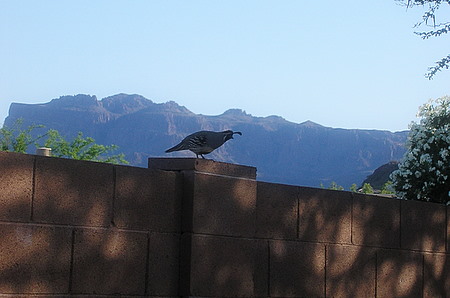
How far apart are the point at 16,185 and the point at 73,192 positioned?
0.43 m

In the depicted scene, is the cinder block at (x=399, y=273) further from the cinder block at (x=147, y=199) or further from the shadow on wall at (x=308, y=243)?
the cinder block at (x=147, y=199)

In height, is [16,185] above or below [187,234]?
above

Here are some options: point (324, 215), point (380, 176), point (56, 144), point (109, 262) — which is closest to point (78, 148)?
point (56, 144)

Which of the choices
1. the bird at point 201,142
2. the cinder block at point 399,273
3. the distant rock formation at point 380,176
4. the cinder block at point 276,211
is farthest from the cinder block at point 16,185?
the distant rock formation at point 380,176

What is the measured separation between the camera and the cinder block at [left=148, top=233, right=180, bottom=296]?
5852 mm

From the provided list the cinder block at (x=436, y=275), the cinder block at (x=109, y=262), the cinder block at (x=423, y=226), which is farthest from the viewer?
the cinder block at (x=436, y=275)

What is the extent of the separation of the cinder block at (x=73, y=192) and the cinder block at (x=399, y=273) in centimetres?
342

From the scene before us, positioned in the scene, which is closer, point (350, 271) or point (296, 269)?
point (296, 269)

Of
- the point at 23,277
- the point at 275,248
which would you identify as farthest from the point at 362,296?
the point at 23,277

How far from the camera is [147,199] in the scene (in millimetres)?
5855

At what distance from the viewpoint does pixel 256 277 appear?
668cm

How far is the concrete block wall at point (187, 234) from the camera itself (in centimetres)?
511

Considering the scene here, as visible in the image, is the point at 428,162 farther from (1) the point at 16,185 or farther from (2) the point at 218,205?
(1) the point at 16,185

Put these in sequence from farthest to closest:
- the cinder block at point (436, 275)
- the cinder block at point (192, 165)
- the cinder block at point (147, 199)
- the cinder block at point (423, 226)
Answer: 1. the cinder block at point (436, 275)
2. the cinder block at point (423, 226)
3. the cinder block at point (192, 165)
4. the cinder block at point (147, 199)
